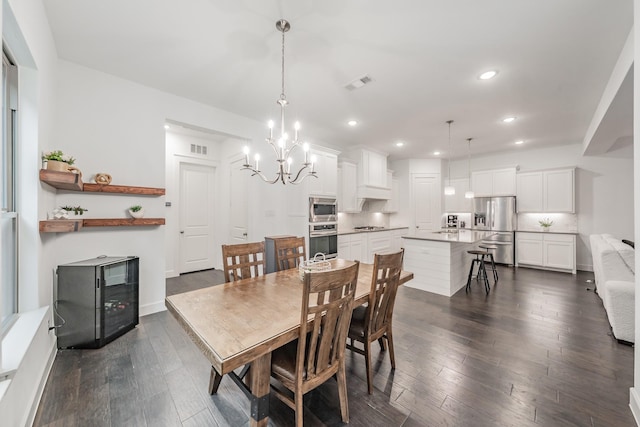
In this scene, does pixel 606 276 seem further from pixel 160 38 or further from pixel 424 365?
pixel 160 38

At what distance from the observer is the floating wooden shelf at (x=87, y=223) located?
2.09 m

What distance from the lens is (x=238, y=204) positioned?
204 inches

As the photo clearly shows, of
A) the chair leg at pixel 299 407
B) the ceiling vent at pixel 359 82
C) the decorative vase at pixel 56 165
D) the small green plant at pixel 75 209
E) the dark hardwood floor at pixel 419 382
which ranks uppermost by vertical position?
the ceiling vent at pixel 359 82

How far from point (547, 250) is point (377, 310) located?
5844mm

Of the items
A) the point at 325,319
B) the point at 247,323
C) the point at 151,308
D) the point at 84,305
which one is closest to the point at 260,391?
the point at 247,323

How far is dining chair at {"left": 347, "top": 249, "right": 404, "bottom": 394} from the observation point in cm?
184

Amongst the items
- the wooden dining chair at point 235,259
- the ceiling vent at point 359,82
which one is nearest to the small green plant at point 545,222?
the ceiling vent at point 359,82

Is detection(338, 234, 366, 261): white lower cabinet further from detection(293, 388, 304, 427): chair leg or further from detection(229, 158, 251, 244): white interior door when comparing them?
detection(293, 388, 304, 427): chair leg

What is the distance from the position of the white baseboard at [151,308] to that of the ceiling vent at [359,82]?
3593 millimetres

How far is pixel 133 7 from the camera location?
197cm

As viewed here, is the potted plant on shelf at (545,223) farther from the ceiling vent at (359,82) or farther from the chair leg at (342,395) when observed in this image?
the chair leg at (342,395)

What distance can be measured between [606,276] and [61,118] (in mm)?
6163

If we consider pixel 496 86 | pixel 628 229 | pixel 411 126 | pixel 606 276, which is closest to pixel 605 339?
pixel 606 276

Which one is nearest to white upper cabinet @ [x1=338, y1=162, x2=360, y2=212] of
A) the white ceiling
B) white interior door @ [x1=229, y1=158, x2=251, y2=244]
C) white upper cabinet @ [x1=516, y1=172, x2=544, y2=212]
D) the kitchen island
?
the kitchen island
